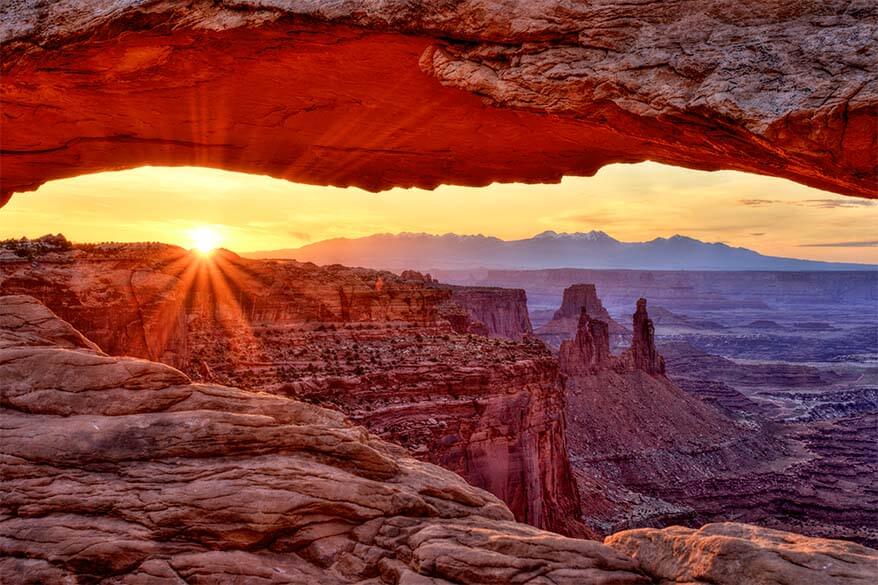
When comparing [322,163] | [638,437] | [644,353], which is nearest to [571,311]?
[644,353]

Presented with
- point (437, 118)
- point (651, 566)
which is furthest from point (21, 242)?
point (651, 566)

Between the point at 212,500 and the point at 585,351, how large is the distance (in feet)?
208

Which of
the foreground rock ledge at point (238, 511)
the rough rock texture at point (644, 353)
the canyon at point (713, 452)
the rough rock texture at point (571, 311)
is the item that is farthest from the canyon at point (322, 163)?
the rough rock texture at point (571, 311)

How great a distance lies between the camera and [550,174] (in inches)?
560

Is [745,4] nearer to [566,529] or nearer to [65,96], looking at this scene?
[65,96]

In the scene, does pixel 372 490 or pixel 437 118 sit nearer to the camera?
pixel 372 490

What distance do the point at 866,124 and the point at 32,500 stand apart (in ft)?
33.5

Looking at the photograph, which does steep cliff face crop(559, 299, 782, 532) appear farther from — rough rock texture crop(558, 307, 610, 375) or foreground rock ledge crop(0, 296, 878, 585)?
foreground rock ledge crop(0, 296, 878, 585)

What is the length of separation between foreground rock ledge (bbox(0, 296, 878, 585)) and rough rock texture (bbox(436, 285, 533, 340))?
86.7 metres

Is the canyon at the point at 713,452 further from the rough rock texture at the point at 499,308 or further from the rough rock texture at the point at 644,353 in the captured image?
the rough rock texture at the point at 499,308

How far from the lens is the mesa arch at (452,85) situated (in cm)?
764

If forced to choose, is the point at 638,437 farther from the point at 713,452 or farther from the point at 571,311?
the point at 571,311

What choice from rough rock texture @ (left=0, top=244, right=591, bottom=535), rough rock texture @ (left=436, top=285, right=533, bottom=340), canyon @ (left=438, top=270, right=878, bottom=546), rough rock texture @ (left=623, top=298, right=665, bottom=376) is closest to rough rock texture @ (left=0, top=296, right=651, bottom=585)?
rough rock texture @ (left=0, top=244, right=591, bottom=535)

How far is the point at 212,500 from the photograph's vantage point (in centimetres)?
746
